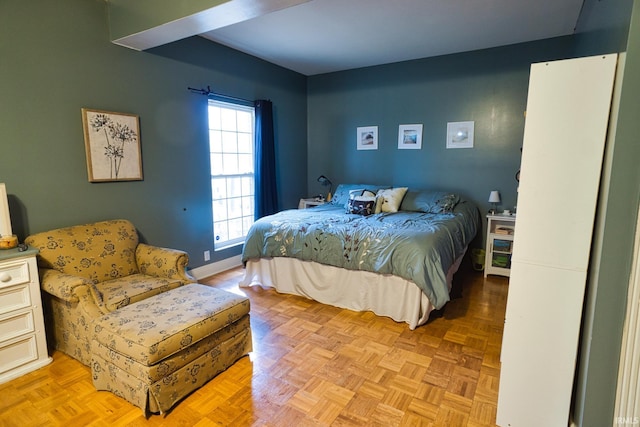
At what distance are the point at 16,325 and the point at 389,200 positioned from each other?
3356mm

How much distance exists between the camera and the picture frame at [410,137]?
440cm

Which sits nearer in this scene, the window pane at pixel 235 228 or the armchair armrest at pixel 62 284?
the armchair armrest at pixel 62 284

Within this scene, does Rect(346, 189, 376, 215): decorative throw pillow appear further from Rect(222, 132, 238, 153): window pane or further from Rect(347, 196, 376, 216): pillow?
Rect(222, 132, 238, 153): window pane

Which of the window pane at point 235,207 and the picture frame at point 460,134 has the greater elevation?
the picture frame at point 460,134

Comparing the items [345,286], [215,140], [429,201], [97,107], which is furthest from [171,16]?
[429,201]

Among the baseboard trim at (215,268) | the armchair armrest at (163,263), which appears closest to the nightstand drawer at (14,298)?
the armchair armrest at (163,263)

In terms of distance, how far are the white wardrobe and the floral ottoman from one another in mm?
1517

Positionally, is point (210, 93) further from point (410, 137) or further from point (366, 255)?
point (410, 137)

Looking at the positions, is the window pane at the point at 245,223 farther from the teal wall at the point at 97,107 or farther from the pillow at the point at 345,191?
the pillow at the point at 345,191

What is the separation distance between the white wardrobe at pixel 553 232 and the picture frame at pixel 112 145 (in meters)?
2.96

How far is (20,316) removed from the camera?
205 cm

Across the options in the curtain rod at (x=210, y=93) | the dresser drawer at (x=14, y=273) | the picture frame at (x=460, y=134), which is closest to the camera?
the dresser drawer at (x=14, y=273)

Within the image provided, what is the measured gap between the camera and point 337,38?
3566 mm

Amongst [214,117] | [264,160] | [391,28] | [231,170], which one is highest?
[391,28]
